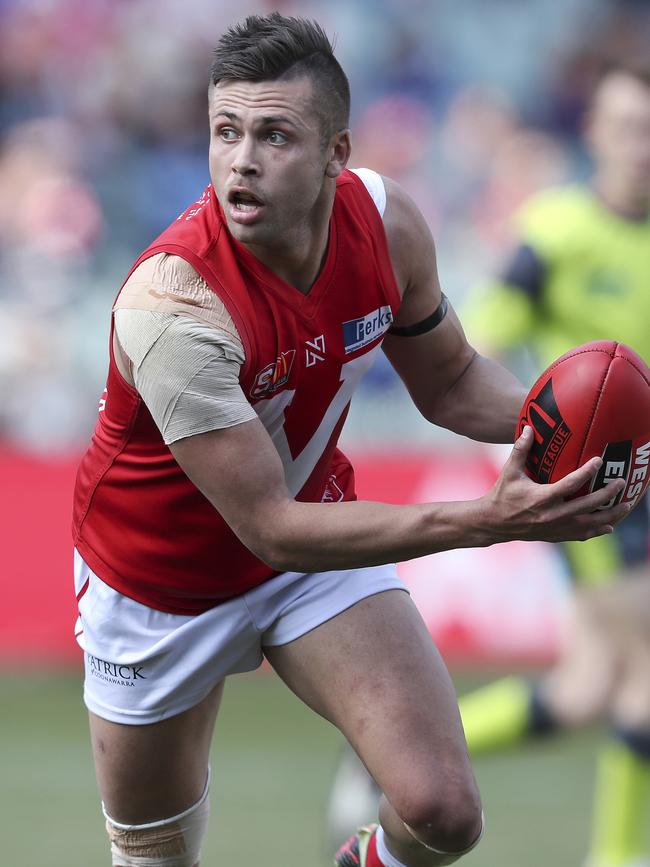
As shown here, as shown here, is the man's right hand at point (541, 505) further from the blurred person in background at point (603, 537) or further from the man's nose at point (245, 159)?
the blurred person in background at point (603, 537)

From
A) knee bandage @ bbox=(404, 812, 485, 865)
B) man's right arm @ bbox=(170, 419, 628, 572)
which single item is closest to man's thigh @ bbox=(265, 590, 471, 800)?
knee bandage @ bbox=(404, 812, 485, 865)

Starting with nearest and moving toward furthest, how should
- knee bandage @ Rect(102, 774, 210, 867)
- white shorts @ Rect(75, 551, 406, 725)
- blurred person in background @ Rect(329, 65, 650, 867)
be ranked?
white shorts @ Rect(75, 551, 406, 725) < knee bandage @ Rect(102, 774, 210, 867) < blurred person in background @ Rect(329, 65, 650, 867)

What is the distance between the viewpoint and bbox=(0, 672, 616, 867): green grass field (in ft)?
16.8

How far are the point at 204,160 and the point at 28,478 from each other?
10.5ft

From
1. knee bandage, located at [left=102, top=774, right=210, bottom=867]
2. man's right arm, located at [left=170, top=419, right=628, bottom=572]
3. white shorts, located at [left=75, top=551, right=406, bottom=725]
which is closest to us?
man's right arm, located at [left=170, top=419, right=628, bottom=572]

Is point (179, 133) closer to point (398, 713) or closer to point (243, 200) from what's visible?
point (243, 200)

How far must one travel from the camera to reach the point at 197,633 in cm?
349

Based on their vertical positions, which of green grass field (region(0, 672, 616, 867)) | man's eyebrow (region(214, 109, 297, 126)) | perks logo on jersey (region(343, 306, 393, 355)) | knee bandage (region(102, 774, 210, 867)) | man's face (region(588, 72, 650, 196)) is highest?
man's eyebrow (region(214, 109, 297, 126))

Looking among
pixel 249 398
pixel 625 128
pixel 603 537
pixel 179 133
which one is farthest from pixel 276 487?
pixel 179 133

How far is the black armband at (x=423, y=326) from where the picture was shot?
365 centimetres

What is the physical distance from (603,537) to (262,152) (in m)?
2.45

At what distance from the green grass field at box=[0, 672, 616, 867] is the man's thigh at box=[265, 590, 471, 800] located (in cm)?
180

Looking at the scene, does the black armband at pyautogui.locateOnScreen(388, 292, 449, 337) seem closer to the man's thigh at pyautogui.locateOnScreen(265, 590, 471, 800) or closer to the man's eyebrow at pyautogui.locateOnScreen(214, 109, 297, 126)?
the man's thigh at pyautogui.locateOnScreen(265, 590, 471, 800)

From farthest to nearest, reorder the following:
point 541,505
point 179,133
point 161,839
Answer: point 179,133 < point 161,839 < point 541,505
